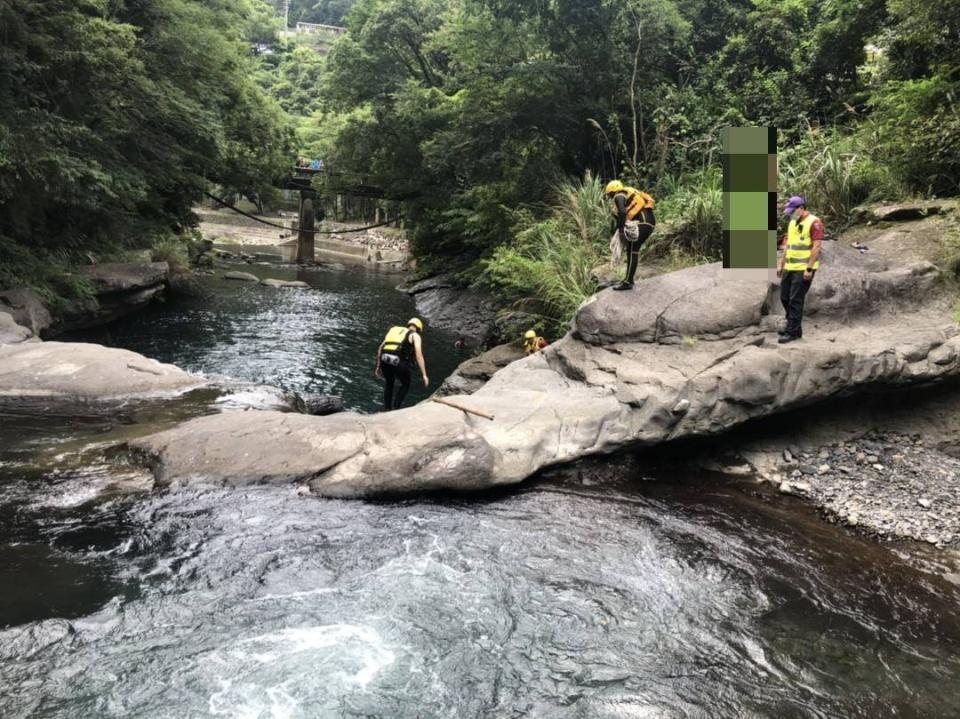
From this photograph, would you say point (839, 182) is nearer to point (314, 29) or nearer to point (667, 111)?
point (667, 111)

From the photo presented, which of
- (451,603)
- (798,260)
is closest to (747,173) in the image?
(798,260)

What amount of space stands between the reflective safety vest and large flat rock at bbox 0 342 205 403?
8.48 m

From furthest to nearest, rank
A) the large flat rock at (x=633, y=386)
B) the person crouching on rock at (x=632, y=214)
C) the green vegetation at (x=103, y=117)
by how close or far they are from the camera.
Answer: the green vegetation at (x=103, y=117)
the person crouching on rock at (x=632, y=214)
the large flat rock at (x=633, y=386)

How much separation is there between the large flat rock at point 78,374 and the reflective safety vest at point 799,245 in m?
8.48

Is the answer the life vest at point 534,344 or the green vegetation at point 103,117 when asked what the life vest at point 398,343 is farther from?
the green vegetation at point 103,117

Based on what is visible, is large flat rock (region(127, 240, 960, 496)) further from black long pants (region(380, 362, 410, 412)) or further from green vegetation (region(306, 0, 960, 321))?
green vegetation (region(306, 0, 960, 321))

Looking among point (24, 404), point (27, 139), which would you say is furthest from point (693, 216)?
point (27, 139)

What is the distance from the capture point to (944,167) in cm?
943

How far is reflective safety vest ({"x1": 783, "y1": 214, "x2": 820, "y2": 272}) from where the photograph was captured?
7.30 m

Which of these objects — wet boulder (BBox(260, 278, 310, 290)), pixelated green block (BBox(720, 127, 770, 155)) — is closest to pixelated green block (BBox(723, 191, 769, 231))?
pixelated green block (BBox(720, 127, 770, 155))

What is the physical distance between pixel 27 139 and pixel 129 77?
2553 millimetres

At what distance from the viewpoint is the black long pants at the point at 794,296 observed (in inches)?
292

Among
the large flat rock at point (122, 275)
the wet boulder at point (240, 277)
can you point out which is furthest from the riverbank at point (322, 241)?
the large flat rock at point (122, 275)

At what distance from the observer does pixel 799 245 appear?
740 cm
